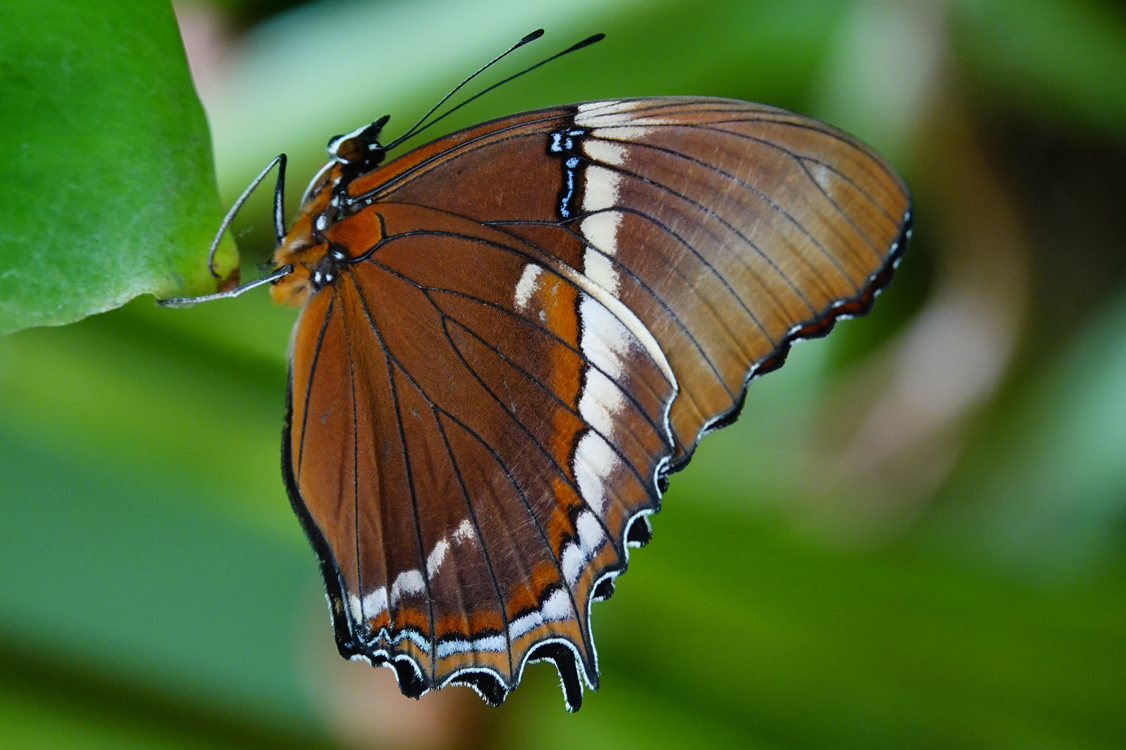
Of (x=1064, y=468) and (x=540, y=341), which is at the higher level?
(x=540, y=341)

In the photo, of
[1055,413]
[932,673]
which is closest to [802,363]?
[1055,413]

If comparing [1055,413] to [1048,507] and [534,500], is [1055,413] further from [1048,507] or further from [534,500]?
[534,500]

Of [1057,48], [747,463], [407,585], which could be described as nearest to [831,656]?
[747,463]

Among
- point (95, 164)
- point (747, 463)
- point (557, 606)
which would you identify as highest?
point (95, 164)

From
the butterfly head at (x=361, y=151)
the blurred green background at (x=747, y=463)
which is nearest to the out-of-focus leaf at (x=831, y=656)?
the blurred green background at (x=747, y=463)

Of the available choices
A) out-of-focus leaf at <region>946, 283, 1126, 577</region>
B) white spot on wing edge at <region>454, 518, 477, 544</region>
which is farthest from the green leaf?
out-of-focus leaf at <region>946, 283, 1126, 577</region>

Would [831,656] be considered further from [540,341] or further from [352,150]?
[352,150]

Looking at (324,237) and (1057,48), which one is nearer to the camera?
(324,237)

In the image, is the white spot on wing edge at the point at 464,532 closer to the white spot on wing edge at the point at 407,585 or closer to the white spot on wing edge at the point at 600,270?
the white spot on wing edge at the point at 407,585
